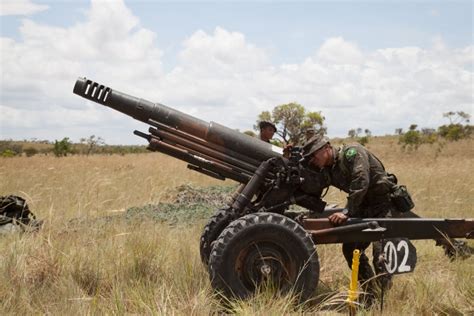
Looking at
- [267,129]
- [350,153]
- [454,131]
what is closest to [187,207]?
[267,129]

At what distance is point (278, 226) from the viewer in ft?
15.5

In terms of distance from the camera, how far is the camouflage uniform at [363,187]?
5109 millimetres

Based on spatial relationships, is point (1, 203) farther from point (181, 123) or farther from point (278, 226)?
point (278, 226)

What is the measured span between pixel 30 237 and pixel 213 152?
2.39 m

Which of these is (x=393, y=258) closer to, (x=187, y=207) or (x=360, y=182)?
(x=360, y=182)

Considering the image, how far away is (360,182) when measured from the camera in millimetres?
5094

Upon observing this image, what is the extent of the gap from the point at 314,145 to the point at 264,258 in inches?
52.7

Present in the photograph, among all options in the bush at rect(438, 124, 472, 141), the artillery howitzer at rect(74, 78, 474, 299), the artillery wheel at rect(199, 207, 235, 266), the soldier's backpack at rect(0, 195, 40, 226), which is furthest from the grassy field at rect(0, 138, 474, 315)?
the bush at rect(438, 124, 472, 141)

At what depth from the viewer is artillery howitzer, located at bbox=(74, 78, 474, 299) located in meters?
4.72

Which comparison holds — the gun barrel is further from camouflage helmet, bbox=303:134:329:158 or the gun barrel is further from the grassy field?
the grassy field

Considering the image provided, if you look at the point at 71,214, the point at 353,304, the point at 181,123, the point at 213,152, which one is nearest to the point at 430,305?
the point at 353,304

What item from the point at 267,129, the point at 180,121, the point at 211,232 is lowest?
the point at 211,232

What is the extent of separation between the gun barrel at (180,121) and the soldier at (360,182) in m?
0.52


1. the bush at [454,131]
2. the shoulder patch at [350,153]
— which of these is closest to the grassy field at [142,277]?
the shoulder patch at [350,153]
